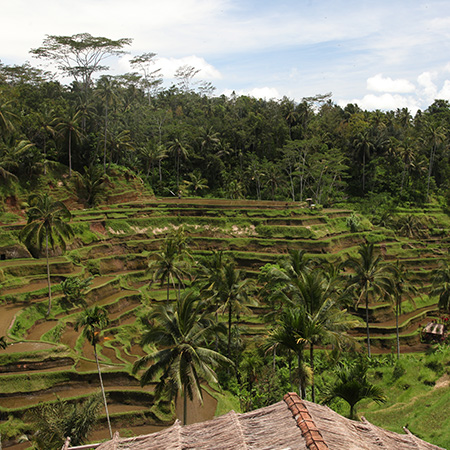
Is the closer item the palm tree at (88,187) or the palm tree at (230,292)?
the palm tree at (230,292)

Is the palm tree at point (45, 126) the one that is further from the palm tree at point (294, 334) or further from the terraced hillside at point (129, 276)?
the palm tree at point (294, 334)

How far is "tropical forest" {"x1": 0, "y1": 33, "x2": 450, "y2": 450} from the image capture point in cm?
1975

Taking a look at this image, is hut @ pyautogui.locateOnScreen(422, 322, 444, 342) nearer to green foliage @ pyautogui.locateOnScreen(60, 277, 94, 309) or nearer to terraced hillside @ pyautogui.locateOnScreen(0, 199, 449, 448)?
terraced hillside @ pyautogui.locateOnScreen(0, 199, 449, 448)

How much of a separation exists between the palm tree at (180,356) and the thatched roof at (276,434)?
6.31 metres

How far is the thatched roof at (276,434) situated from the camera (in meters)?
8.87

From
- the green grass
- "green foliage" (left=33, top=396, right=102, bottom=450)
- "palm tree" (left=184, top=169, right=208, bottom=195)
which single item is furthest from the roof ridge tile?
"palm tree" (left=184, top=169, right=208, bottom=195)

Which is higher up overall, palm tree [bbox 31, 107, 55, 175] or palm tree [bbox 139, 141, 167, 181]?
palm tree [bbox 31, 107, 55, 175]

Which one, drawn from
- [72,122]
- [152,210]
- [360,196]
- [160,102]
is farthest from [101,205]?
[160,102]

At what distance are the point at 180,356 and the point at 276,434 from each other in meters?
8.25

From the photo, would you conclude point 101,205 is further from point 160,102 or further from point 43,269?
point 160,102

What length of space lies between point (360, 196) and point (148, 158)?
40.1m

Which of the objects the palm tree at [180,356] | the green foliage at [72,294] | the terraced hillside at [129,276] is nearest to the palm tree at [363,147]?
the terraced hillside at [129,276]

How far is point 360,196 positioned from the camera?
255 ft

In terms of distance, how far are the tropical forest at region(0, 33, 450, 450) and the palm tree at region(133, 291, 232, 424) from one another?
0.08 meters
